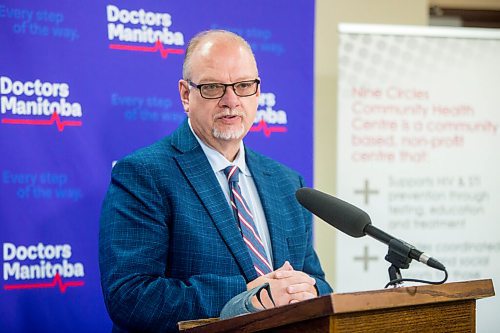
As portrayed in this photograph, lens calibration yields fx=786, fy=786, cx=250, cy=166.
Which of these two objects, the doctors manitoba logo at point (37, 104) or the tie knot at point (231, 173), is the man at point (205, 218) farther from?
the doctors manitoba logo at point (37, 104)

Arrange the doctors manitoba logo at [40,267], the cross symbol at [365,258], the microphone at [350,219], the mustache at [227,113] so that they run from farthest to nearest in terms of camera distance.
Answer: the cross symbol at [365,258] < the doctors manitoba logo at [40,267] < the mustache at [227,113] < the microphone at [350,219]

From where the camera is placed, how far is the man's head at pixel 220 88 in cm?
279

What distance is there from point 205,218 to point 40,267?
116 cm

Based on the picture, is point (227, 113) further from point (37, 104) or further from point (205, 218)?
point (37, 104)

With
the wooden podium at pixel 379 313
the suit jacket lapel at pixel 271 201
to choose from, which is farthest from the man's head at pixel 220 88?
the wooden podium at pixel 379 313

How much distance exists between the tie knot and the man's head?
3.3 inches

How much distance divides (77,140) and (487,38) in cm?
257

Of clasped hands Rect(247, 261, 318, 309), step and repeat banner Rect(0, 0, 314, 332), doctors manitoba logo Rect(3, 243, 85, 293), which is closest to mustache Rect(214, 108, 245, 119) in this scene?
clasped hands Rect(247, 261, 318, 309)

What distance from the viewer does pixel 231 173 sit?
2834 mm

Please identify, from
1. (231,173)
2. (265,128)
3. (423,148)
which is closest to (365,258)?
(423,148)

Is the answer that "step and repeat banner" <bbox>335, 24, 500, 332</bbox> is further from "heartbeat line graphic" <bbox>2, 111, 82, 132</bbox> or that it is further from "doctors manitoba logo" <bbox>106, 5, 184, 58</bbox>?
"heartbeat line graphic" <bbox>2, 111, 82, 132</bbox>

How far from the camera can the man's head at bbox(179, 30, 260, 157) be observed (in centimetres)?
279

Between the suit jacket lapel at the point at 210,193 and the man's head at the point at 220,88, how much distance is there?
0.09 metres

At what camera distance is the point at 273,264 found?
2.78 metres
